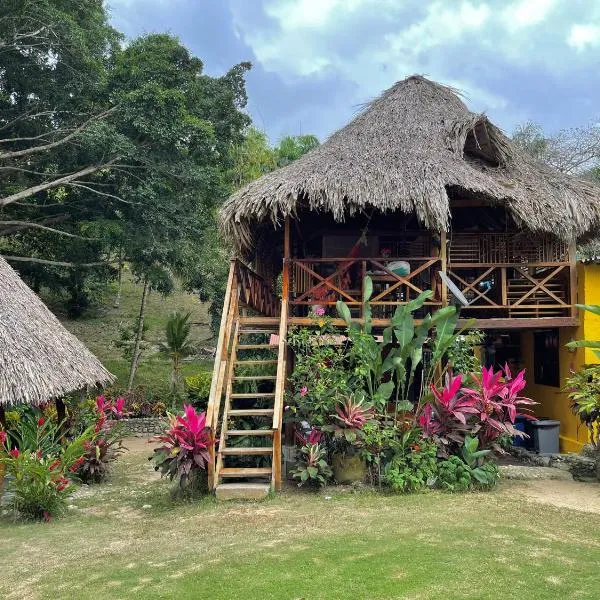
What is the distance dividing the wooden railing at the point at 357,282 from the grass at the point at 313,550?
278 cm

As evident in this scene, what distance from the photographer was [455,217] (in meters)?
10.6

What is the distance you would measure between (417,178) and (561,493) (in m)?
4.25

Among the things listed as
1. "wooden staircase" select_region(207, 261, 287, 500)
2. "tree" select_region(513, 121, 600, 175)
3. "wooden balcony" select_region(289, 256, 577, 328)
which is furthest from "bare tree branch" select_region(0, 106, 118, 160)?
"tree" select_region(513, 121, 600, 175)

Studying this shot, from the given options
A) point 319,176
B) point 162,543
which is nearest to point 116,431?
point 162,543

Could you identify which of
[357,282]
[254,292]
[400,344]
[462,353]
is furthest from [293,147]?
[400,344]

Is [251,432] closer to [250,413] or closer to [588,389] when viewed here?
[250,413]

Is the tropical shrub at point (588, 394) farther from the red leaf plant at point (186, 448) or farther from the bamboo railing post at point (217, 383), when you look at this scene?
the red leaf plant at point (186, 448)

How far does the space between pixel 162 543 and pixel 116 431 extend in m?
3.62

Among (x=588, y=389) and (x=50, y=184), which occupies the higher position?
(x=50, y=184)

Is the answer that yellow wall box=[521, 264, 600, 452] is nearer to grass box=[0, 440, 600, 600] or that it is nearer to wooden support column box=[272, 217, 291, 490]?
grass box=[0, 440, 600, 600]

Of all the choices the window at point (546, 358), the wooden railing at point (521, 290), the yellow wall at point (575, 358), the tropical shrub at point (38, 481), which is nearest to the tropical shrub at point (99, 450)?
the tropical shrub at point (38, 481)

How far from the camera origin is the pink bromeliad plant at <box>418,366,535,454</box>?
6848 millimetres

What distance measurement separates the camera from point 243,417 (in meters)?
7.52

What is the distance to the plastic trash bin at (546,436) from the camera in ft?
30.3
